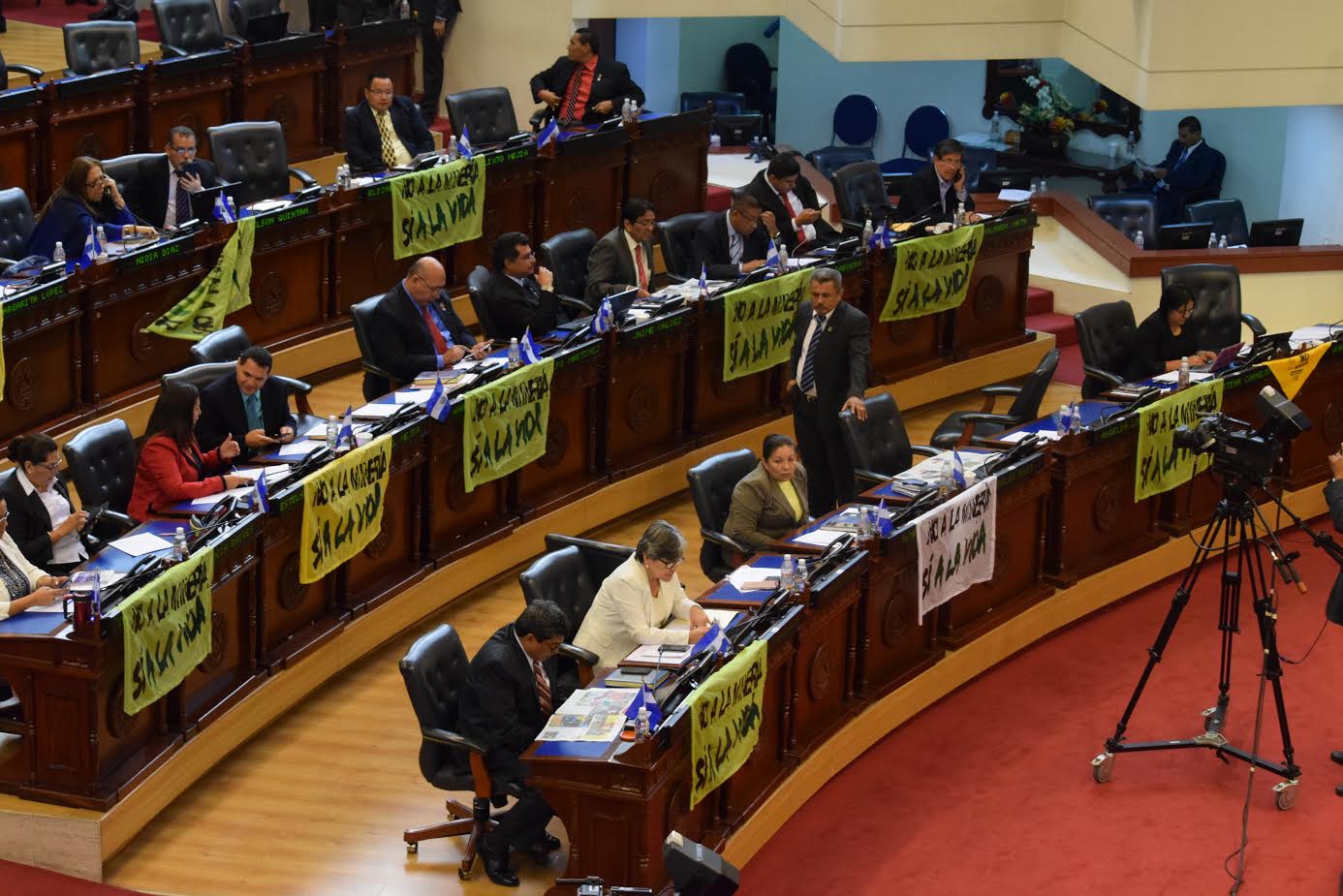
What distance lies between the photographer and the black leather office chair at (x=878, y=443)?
346 inches

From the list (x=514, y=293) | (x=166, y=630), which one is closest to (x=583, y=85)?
(x=514, y=293)

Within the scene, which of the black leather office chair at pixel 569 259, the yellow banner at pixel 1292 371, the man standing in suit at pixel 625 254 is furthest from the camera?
the black leather office chair at pixel 569 259

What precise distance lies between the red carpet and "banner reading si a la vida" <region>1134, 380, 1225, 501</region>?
0.76 meters

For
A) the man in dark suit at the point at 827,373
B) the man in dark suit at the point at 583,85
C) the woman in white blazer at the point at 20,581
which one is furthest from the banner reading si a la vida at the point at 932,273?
the woman in white blazer at the point at 20,581

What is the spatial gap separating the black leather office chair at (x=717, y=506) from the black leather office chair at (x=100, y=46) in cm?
559

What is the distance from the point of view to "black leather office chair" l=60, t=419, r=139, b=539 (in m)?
7.65

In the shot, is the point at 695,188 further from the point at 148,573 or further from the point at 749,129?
the point at 148,573

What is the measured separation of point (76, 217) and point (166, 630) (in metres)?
3.40

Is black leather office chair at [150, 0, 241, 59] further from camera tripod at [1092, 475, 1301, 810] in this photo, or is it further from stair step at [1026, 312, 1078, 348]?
camera tripod at [1092, 475, 1301, 810]

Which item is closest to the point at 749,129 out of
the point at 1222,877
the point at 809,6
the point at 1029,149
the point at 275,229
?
the point at 809,6

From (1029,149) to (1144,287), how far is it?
4010 mm

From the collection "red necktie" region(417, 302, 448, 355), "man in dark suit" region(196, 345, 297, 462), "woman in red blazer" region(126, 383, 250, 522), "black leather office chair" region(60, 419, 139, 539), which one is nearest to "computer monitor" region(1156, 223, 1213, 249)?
"red necktie" region(417, 302, 448, 355)

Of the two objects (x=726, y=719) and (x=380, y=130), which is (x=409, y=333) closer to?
(x=380, y=130)

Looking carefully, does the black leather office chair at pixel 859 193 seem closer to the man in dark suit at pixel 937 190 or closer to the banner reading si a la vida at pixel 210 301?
the man in dark suit at pixel 937 190
